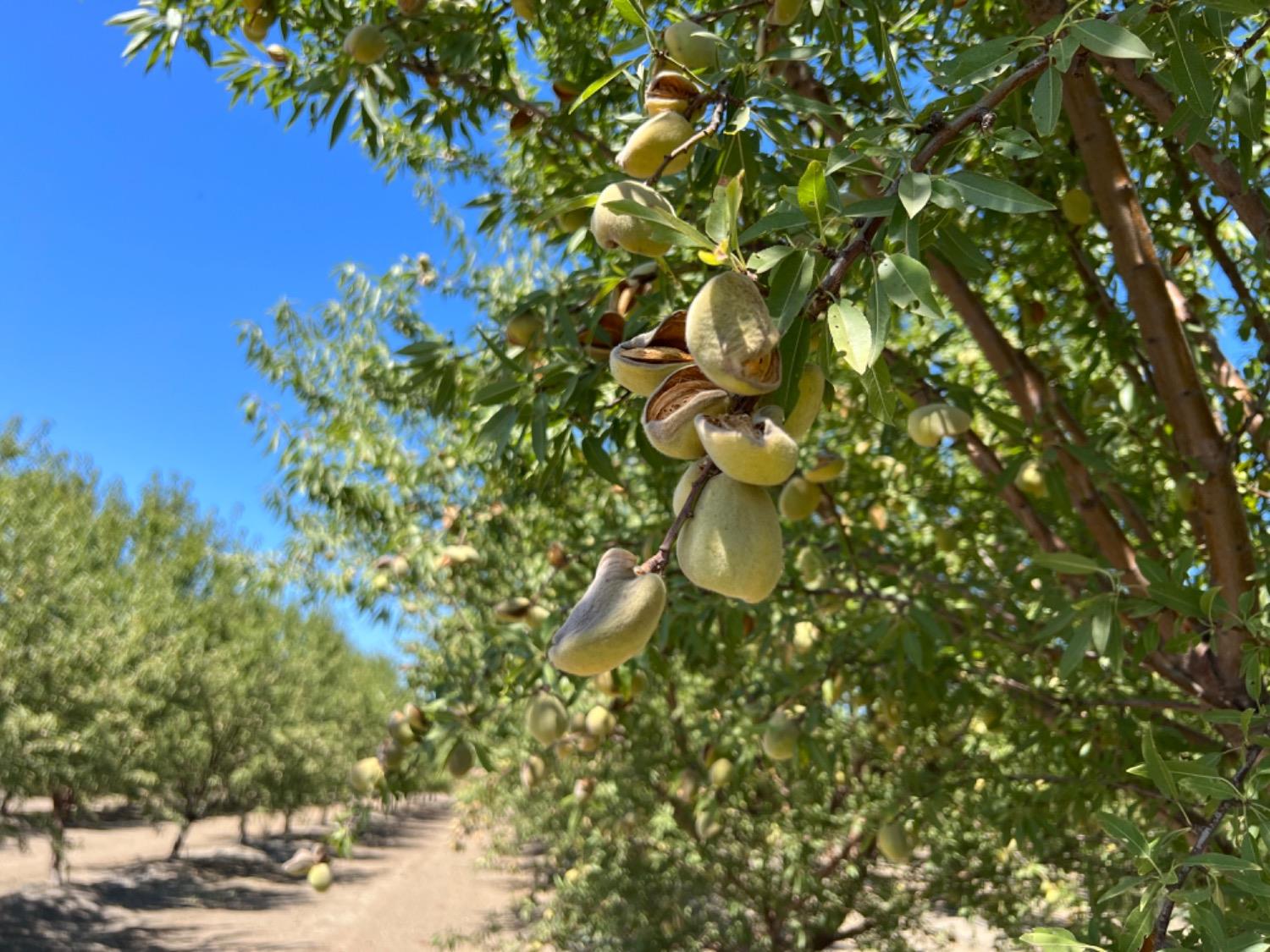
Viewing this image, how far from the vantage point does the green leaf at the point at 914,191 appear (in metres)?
0.82

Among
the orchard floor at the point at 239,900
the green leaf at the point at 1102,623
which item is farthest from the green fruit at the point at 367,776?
the orchard floor at the point at 239,900

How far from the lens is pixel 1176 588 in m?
1.58

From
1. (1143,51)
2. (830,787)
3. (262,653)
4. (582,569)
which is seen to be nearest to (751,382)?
(1143,51)

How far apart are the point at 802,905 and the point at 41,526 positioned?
10.8m

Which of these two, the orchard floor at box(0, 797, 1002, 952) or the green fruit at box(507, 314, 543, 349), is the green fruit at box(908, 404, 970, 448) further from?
the orchard floor at box(0, 797, 1002, 952)

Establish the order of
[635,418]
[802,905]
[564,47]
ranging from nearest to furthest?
[635,418]
[564,47]
[802,905]

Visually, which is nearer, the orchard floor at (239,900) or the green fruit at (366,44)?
the green fruit at (366,44)

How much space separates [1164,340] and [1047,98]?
47.2 inches

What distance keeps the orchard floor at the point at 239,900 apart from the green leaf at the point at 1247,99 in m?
5.26

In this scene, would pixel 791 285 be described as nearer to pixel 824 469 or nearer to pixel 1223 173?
pixel 824 469

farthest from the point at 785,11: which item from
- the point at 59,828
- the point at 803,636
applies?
the point at 59,828

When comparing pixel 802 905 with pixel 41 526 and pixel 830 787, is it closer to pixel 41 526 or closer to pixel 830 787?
pixel 830 787

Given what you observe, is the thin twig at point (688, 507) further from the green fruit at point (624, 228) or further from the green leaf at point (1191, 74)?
the green leaf at point (1191, 74)

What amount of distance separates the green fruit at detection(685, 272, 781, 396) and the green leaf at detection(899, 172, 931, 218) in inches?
7.2
